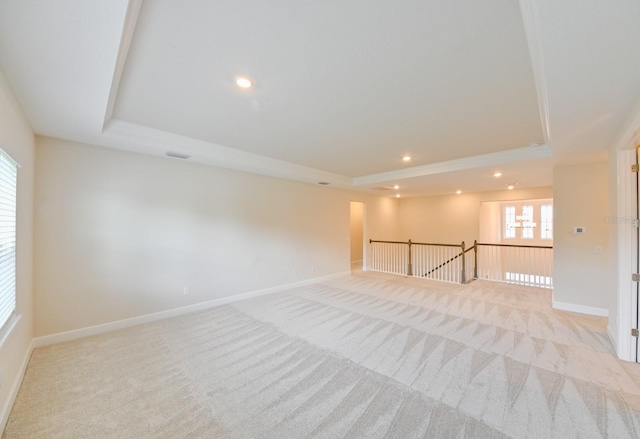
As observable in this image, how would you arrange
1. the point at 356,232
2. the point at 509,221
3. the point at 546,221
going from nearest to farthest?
the point at 356,232 < the point at 546,221 < the point at 509,221

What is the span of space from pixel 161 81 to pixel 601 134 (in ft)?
15.2

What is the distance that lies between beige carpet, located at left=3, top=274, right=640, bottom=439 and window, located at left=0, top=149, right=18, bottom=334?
800 mm

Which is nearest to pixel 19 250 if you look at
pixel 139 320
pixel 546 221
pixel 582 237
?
pixel 139 320

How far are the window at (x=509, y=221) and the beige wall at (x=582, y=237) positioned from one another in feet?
22.1

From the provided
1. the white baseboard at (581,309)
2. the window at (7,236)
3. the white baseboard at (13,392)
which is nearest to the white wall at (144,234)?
the white baseboard at (13,392)

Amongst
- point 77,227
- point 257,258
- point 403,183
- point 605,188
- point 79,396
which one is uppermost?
point 403,183

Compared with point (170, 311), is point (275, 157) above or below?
above

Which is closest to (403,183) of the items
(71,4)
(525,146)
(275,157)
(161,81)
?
(525,146)

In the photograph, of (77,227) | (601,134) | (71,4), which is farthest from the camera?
(77,227)

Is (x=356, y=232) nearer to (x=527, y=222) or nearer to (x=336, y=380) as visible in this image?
(x=527, y=222)

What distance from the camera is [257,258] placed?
195 inches

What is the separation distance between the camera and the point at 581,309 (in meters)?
3.99

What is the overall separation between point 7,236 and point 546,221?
45.5ft

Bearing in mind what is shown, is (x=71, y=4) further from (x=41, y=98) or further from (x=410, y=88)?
(x=410, y=88)
